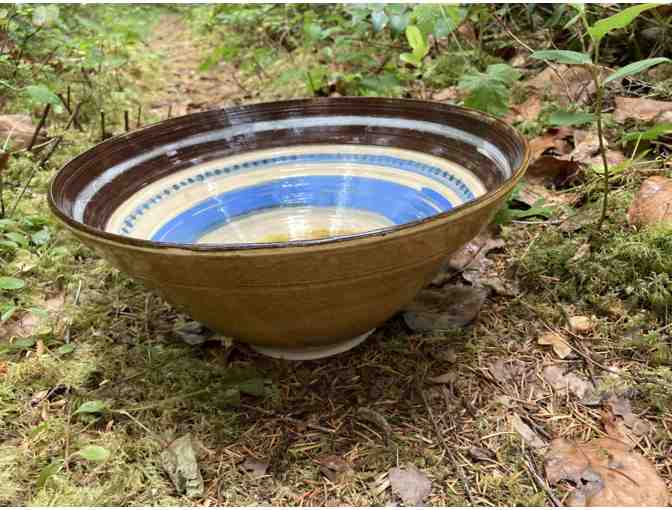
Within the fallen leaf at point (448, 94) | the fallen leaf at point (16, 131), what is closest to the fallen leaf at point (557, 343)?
the fallen leaf at point (448, 94)

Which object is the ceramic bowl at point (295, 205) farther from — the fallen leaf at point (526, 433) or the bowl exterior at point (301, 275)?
the fallen leaf at point (526, 433)

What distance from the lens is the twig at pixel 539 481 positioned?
2.52ft

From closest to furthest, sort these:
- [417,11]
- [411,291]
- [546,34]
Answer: [411,291], [417,11], [546,34]

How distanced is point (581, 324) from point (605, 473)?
32cm

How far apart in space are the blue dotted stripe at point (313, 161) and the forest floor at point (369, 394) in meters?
0.21

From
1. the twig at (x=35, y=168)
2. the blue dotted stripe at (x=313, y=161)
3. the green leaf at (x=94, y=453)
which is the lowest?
the green leaf at (x=94, y=453)

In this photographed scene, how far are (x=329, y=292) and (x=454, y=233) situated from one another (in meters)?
0.17

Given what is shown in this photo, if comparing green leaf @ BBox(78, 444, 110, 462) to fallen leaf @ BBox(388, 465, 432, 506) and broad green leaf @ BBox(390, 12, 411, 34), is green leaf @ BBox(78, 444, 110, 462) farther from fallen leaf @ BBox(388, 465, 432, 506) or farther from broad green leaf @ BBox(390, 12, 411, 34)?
broad green leaf @ BBox(390, 12, 411, 34)

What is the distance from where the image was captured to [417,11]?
56.0 inches

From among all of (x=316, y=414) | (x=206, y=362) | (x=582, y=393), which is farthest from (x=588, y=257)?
(x=206, y=362)

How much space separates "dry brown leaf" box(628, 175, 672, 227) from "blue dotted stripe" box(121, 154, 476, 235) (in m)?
0.37

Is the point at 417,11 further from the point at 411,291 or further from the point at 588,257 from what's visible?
the point at 411,291

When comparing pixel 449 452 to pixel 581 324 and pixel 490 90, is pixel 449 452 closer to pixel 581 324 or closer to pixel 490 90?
pixel 581 324

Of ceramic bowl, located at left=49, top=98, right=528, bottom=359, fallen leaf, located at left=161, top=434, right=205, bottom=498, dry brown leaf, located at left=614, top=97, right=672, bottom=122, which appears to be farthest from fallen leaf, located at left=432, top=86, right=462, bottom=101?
fallen leaf, located at left=161, top=434, right=205, bottom=498
